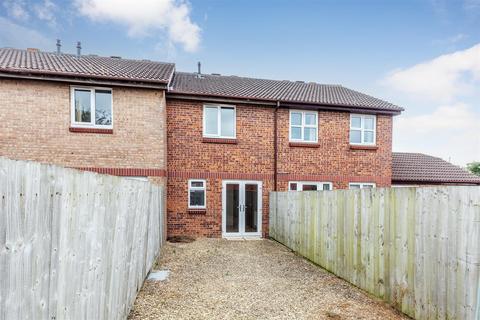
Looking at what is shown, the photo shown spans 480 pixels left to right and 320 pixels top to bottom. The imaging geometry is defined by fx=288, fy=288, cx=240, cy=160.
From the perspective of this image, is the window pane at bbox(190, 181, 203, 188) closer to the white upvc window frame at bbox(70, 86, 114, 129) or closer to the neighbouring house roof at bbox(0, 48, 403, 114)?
the neighbouring house roof at bbox(0, 48, 403, 114)

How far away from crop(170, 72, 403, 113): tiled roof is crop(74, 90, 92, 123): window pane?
121 inches

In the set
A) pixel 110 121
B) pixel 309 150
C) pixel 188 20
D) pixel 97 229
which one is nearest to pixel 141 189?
pixel 97 229

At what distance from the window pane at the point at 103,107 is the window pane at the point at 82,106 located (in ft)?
0.92

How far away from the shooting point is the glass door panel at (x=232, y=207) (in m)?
11.8

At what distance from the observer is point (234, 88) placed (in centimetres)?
1359

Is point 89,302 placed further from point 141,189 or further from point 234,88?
point 234,88

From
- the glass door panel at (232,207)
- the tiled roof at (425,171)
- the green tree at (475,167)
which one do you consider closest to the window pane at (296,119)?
the glass door panel at (232,207)

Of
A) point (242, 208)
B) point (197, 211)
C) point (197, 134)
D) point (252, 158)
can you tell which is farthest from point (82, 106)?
point (242, 208)

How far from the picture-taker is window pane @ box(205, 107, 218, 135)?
1182cm

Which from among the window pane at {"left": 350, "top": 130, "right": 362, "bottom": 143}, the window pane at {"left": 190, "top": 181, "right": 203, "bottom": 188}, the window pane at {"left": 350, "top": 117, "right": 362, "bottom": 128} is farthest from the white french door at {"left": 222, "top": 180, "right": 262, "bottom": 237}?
the window pane at {"left": 350, "top": 117, "right": 362, "bottom": 128}

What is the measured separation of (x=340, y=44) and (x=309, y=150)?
8016 mm

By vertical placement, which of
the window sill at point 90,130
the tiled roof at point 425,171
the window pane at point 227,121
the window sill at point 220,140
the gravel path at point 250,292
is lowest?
the gravel path at point 250,292

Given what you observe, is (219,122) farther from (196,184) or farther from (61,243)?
(61,243)

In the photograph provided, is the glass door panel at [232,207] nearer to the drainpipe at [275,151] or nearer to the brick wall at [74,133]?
the drainpipe at [275,151]
